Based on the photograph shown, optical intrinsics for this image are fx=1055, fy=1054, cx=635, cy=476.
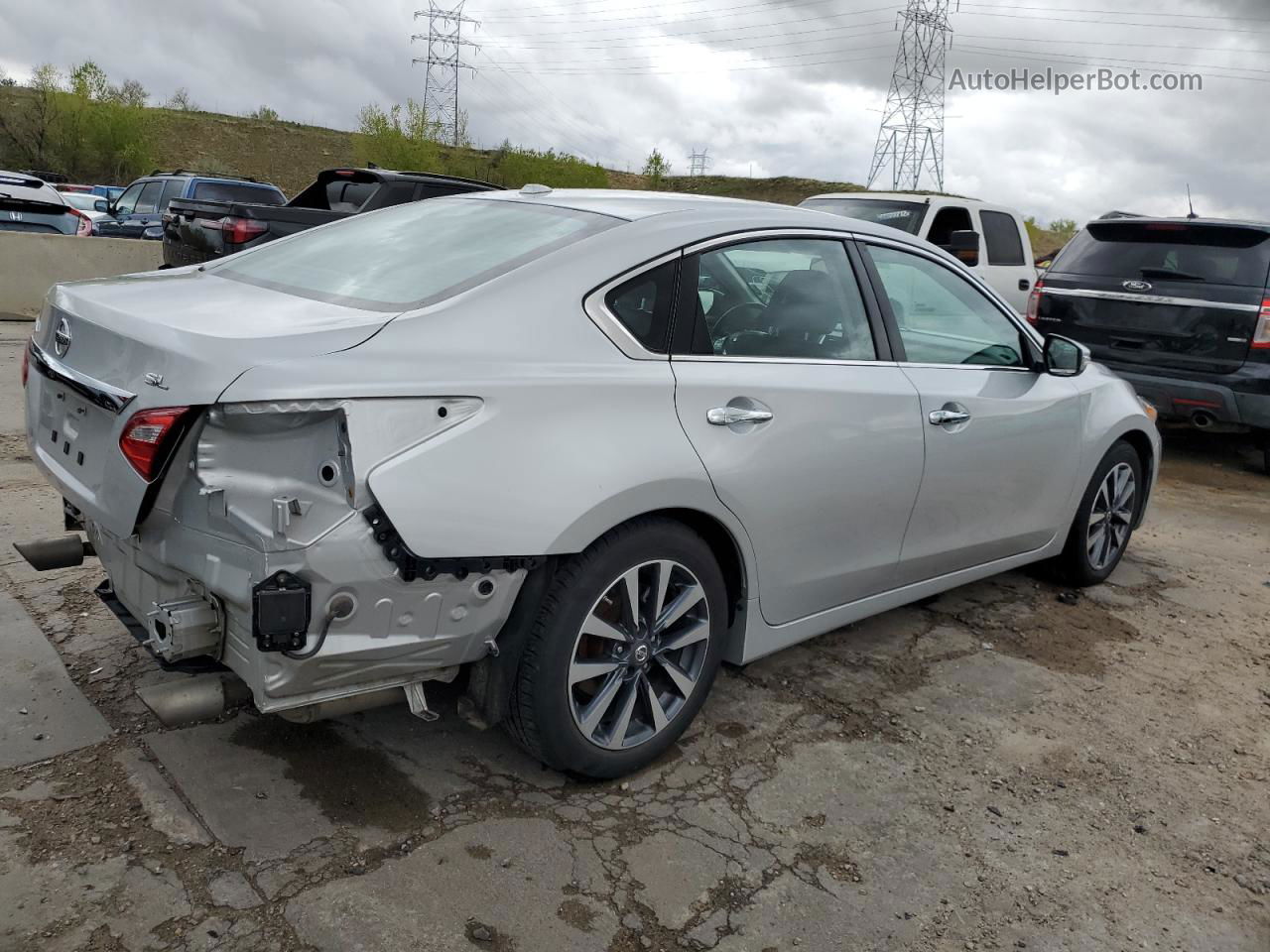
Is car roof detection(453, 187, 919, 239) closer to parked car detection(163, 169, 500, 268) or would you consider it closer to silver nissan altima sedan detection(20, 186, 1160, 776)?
silver nissan altima sedan detection(20, 186, 1160, 776)

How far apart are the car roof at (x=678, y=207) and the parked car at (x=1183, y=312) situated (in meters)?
4.85

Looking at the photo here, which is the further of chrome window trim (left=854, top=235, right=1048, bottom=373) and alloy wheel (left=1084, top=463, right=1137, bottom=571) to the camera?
alloy wheel (left=1084, top=463, right=1137, bottom=571)

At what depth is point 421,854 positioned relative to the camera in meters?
2.65

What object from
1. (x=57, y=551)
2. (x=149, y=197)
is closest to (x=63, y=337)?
(x=57, y=551)

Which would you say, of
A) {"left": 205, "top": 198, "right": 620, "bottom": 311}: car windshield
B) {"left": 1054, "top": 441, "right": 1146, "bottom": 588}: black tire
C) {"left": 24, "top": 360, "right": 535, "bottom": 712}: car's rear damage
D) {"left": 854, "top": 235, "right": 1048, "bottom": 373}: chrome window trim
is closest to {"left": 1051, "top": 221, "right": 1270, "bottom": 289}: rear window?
{"left": 1054, "top": 441, "right": 1146, "bottom": 588}: black tire

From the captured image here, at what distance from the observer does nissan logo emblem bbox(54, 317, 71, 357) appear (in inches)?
112

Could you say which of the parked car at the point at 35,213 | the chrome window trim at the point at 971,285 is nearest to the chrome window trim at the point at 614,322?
the chrome window trim at the point at 971,285

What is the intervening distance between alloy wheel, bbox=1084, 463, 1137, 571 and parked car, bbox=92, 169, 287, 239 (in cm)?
1162

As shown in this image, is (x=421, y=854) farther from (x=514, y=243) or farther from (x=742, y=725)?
(x=514, y=243)

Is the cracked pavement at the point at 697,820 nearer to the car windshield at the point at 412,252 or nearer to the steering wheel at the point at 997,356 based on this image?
the steering wheel at the point at 997,356

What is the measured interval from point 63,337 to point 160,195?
14516 millimetres

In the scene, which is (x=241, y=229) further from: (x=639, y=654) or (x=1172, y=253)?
(x=639, y=654)

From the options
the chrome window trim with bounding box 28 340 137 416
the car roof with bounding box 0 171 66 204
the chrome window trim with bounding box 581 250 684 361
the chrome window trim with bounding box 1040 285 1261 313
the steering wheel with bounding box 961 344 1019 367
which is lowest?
the chrome window trim with bounding box 28 340 137 416

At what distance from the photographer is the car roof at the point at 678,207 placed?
3299 millimetres
